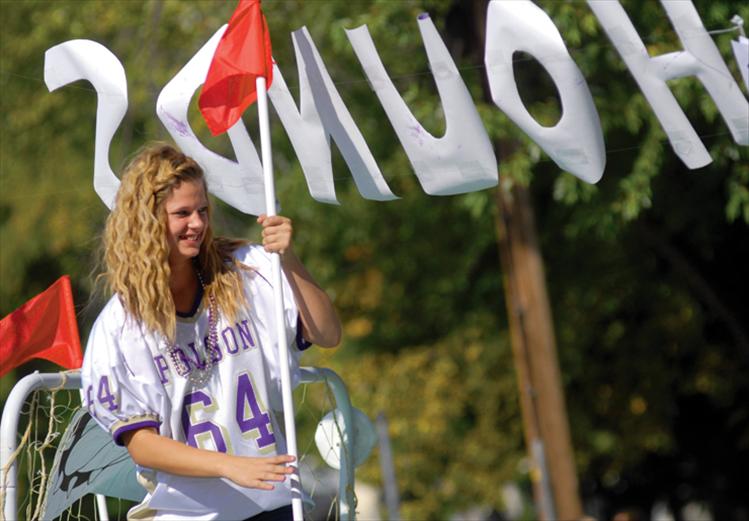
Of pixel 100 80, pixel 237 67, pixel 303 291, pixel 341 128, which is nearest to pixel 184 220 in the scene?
pixel 303 291

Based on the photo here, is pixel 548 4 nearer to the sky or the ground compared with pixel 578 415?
nearer to the sky

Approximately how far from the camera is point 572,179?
10.1m

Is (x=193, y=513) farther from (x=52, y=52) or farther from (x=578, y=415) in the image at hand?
(x=578, y=415)

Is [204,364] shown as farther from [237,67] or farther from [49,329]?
[49,329]

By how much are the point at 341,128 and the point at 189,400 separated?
1390 mm

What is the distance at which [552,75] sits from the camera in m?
4.84

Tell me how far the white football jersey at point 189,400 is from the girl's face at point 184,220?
151 millimetres

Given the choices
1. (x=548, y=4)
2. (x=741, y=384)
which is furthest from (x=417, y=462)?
(x=548, y=4)

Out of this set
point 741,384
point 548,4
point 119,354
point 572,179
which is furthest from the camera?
point 741,384

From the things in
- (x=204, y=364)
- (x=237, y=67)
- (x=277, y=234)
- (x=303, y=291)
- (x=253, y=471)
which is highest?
(x=237, y=67)

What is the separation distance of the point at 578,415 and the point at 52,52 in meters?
12.7

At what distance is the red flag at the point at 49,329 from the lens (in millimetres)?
4578

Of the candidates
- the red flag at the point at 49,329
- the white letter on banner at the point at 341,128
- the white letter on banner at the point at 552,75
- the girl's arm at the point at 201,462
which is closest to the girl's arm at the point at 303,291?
the girl's arm at the point at 201,462

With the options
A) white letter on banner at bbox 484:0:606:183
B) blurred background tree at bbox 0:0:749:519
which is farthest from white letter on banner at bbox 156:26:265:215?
blurred background tree at bbox 0:0:749:519
